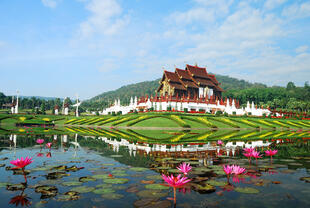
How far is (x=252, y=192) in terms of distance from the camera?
6758 millimetres

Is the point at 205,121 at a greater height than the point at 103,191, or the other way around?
the point at 205,121

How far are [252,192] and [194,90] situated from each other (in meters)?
52.8

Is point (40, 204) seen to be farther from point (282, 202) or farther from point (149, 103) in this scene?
point (149, 103)

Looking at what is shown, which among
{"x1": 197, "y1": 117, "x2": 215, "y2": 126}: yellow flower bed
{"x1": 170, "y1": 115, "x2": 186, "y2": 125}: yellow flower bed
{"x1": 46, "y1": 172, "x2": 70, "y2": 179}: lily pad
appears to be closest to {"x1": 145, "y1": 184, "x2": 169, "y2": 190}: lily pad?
{"x1": 46, "y1": 172, "x2": 70, "y2": 179}: lily pad

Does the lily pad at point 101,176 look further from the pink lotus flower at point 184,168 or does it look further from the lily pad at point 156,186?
the pink lotus flower at point 184,168

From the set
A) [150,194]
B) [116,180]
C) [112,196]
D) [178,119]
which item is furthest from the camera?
[178,119]

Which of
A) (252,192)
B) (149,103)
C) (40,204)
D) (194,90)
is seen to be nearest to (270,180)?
(252,192)

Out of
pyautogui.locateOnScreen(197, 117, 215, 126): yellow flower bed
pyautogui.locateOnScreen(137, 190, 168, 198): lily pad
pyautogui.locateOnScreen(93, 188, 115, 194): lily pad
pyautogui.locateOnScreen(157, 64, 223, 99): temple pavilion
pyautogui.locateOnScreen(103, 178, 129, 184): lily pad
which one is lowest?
pyautogui.locateOnScreen(137, 190, 168, 198): lily pad

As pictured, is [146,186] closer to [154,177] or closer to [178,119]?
[154,177]

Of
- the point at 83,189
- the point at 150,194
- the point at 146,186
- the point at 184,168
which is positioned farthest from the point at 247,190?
the point at 83,189

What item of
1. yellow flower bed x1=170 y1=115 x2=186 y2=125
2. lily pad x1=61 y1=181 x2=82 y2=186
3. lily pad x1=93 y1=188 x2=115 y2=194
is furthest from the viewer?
yellow flower bed x1=170 y1=115 x2=186 y2=125

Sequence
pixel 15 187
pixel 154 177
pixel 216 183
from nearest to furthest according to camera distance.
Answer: pixel 15 187 < pixel 216 183 < pixel 154 177

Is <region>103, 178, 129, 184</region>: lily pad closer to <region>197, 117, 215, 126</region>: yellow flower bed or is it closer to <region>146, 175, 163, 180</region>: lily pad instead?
<region>146, 175, 163, 180</region>: lily pad

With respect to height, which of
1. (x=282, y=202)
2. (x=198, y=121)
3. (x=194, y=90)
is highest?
(x=194, y=90)
